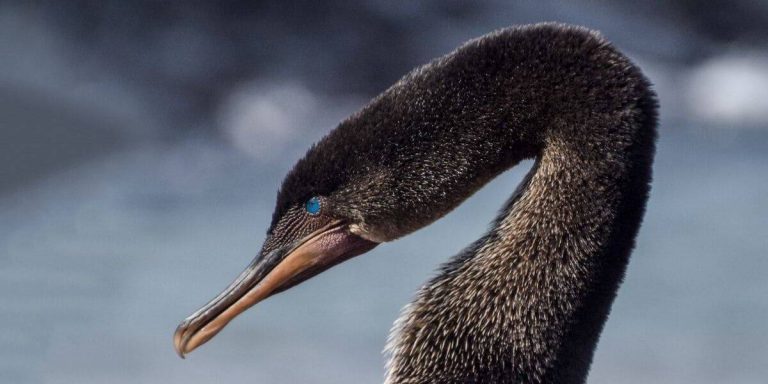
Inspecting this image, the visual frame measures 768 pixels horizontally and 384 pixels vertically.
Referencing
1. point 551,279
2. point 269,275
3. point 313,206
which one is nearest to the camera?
point 551,279

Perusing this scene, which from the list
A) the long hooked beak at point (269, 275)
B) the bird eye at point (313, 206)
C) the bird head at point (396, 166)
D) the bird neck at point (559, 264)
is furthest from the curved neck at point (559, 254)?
the bird eye at point (313, 206)

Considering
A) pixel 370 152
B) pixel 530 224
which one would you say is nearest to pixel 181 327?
pixel 370 152

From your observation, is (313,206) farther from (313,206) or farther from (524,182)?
(524,182)

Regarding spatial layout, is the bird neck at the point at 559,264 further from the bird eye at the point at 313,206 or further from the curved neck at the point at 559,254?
the bird eye at the point at 313,206

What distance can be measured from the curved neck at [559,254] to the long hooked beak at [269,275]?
517mm

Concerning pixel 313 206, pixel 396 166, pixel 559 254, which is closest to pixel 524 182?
pixel 559 254

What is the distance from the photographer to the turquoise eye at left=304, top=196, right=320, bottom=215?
18.0 feet

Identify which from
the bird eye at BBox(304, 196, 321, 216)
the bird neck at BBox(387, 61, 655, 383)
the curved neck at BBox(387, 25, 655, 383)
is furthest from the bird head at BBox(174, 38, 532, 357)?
the bird neck at BBox(387, 61, 655, 383)

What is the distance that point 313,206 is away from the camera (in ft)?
18.0

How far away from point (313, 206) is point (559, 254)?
3.10 feet

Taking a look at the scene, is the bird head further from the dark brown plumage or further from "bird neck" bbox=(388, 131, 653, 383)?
"bird neck" bbox=(388, 131, 653, 383)

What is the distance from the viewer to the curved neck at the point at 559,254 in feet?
17.3

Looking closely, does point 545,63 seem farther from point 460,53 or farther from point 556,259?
point 556,259

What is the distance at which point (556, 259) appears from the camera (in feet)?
17.6
